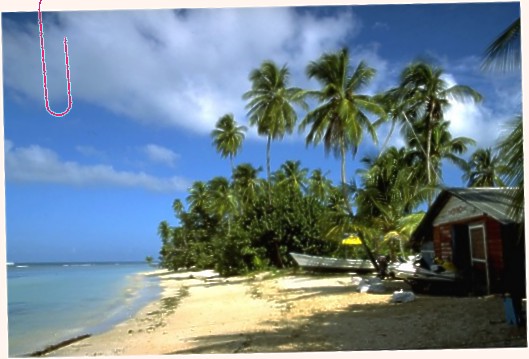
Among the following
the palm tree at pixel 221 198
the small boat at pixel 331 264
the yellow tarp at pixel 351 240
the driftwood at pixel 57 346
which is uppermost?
the palm tree at pixel 221 198

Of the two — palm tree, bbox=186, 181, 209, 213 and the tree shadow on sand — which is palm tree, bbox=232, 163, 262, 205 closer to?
palm tree, bbox=186, 181, 209, 213

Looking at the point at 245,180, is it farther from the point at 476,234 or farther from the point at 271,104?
the point at 476,234

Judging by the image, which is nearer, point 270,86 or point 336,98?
point 336,98

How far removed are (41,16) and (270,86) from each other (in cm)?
1636

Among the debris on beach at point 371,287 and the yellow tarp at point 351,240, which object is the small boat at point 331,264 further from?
the debris on beach at point 371,287

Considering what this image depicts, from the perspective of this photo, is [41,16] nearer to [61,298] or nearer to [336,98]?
[336,98]

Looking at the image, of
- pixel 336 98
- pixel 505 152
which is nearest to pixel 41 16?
pixel 505 152

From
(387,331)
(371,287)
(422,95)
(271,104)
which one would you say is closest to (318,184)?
(271,104)

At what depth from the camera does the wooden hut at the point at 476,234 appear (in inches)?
311

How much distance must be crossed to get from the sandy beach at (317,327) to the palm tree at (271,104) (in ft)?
36.1

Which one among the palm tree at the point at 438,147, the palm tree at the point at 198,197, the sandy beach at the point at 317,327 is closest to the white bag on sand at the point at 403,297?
the sandy beach at the point at 317,327

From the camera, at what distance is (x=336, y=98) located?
16.0 meters

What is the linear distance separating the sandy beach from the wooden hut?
63 centimetres

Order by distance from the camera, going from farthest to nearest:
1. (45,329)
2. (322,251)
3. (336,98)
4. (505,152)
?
1. (322,251)
2. (336,98)
3. (45,329)
4. (505,152)
